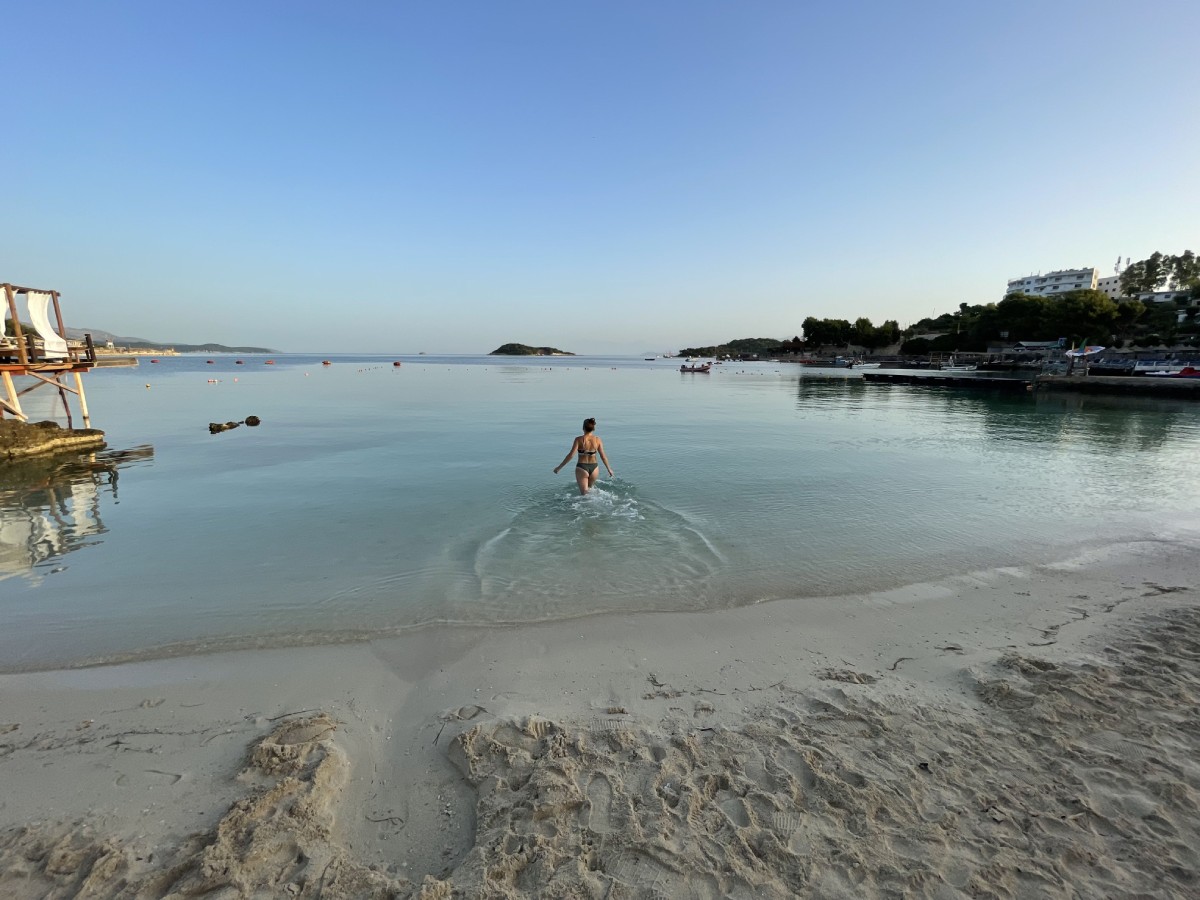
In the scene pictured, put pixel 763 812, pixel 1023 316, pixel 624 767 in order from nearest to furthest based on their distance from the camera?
pixel 763 812 → pixel 624 767 → pixel 1023 316

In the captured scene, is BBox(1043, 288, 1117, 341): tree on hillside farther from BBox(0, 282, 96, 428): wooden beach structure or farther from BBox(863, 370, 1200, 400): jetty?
BBox(0, 282, 96, 428): wooden beach structure

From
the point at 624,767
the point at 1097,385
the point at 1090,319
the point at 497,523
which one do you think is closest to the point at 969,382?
the point at 1097,385

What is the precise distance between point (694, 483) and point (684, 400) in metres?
28.8

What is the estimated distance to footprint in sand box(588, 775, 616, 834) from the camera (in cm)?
327

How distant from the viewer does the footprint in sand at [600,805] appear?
3266mm

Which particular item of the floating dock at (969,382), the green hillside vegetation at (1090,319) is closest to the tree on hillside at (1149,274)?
the green hillside vegetation at (1090,319)

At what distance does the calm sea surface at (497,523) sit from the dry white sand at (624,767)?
1221 millimetres

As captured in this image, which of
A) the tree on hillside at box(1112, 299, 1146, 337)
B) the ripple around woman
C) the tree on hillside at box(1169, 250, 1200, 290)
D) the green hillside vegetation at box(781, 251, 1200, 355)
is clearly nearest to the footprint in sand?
the ripple around woman

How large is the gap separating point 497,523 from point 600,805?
7.60 metres

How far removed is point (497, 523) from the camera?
1070 centimetres

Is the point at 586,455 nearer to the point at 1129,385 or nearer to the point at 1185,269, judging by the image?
the point at 1129,385

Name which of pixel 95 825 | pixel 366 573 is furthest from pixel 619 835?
pixel 366 573

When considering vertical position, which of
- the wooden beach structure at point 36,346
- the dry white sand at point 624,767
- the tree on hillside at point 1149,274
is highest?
the tree on hillside at point 1149,274

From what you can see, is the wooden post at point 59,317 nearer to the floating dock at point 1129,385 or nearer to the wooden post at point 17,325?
the wooden post at point 17,325
